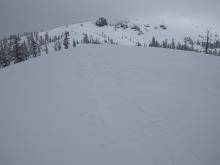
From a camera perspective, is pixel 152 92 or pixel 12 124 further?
pixel 152 92

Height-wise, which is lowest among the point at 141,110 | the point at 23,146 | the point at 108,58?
the point at 23,146

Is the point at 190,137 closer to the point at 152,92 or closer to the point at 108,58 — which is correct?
the point at 152,92

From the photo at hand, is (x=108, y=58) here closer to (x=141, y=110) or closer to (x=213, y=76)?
(x=213, y=76)

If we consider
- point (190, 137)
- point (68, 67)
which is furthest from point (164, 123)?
point (68, 67)

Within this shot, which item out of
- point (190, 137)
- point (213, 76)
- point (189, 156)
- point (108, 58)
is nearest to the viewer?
point (189, 156)

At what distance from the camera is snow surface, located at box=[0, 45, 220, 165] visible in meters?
6.74

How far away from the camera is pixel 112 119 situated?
28.7 ft

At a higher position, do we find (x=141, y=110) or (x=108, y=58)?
(x=108, y=58)

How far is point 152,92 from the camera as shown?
11.4 meters

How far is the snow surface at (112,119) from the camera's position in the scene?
674 centimetres

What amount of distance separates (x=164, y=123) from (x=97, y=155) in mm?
3379

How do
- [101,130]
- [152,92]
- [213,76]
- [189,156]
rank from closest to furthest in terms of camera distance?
[189,156], [101,130], [152,92], [213,76]

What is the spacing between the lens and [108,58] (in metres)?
19.9

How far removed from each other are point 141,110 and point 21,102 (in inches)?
298
